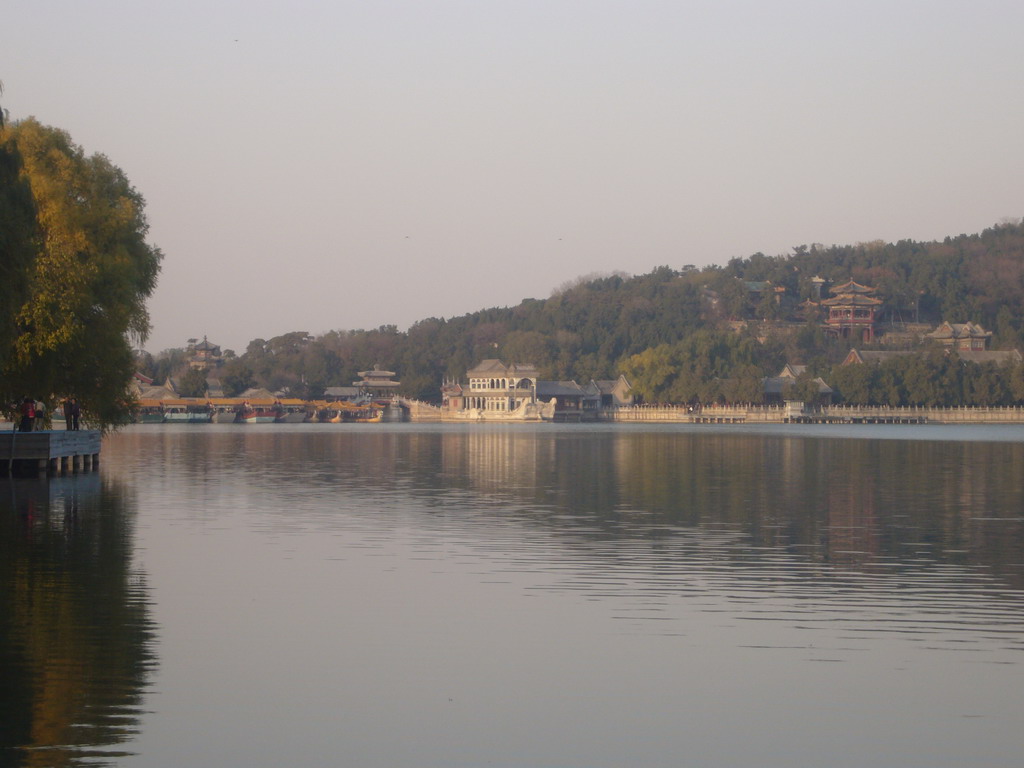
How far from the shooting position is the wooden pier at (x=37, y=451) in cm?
2964

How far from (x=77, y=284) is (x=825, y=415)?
10541 centimetres

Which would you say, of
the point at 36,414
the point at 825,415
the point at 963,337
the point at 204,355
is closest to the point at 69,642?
the point at 36,414

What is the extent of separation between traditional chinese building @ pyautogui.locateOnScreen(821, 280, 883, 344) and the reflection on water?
148m

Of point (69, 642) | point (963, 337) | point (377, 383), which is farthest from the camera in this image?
point (377, 383)

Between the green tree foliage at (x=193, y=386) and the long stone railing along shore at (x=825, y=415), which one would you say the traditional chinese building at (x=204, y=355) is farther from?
the long stone railing along shore at (x=825, y=415)

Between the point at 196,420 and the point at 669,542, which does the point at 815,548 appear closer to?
the point at 669,542

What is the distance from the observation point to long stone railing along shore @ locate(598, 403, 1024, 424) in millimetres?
121562

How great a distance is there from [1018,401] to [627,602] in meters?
120

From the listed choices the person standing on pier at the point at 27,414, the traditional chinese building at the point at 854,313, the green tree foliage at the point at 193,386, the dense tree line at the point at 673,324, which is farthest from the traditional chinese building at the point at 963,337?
the person standing on pier at the point at 27,414

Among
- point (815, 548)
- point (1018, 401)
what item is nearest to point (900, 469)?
point (815, 548)

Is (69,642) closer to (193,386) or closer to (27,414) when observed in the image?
(27,414)

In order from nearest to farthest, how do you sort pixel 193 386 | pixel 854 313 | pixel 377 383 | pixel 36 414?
pixel 36 414 → pixel 193 386 → pixel 854 313 → pixel 377 383

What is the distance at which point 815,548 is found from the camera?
1716 cm

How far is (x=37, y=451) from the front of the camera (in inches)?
1168
